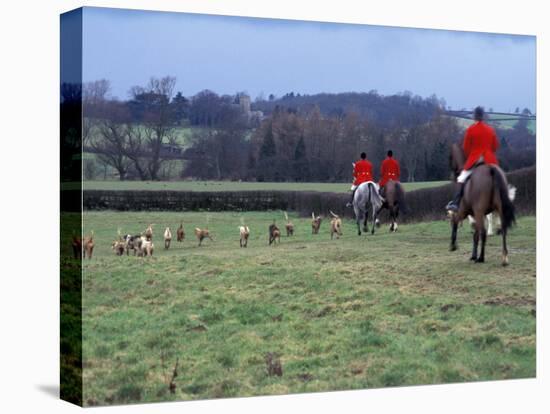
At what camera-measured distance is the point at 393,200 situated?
19297 millimetres

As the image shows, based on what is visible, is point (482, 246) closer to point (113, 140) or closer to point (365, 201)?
point (365, 201)

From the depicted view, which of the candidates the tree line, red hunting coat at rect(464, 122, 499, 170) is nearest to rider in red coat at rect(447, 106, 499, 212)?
red hunting coat at rect(464, 122, 499, 170)

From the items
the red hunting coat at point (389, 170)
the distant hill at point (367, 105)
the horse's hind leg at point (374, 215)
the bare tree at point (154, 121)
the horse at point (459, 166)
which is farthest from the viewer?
the horse at point (459, 166)

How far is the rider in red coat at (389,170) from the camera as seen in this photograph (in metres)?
19.1

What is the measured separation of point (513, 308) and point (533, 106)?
330 cm

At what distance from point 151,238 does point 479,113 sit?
18.5 feet

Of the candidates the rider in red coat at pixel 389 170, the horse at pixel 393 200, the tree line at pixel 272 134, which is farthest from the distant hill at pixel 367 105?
the horse at pixel 393 200

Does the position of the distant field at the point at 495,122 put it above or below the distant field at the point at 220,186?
above

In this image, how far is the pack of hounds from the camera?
16547mm

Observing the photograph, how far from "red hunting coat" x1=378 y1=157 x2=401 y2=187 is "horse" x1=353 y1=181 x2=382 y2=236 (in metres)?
0.19

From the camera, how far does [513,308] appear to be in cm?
1914

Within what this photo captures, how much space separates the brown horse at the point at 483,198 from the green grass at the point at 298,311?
207 mm

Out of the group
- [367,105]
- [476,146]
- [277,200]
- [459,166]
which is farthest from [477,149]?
[277,200]

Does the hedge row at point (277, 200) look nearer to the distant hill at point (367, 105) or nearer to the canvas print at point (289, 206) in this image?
the canvas print at point (289, 206)
